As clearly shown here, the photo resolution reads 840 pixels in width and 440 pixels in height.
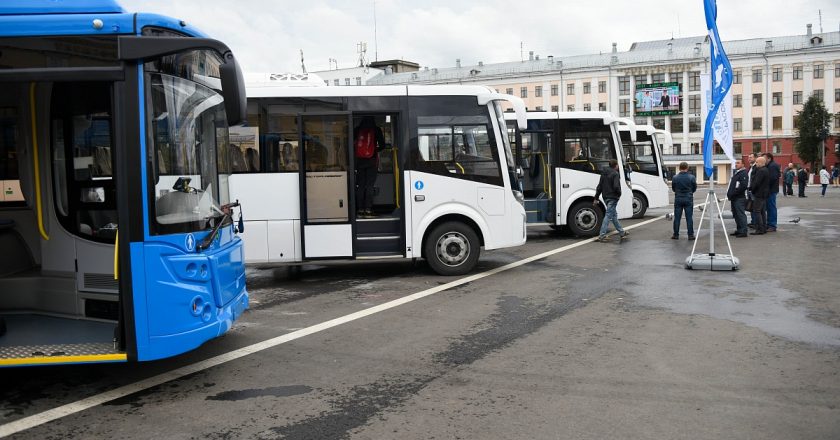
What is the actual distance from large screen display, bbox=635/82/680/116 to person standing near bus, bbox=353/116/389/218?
71005 millimetres

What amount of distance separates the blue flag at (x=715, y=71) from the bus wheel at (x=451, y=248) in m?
4.13

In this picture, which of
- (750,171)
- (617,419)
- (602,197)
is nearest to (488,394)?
(617,419)

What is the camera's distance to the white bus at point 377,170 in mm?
11086

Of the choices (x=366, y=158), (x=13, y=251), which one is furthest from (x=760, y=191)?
(x=13, y=251)

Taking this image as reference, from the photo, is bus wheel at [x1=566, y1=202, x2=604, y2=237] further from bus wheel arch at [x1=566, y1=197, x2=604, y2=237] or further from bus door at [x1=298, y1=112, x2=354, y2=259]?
bus door at [x1=298, y1=112, x2=354, y2=259]

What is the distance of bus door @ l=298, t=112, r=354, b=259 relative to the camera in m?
11.1

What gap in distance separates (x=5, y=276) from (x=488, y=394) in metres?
4.77

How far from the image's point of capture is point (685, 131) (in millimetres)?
94062

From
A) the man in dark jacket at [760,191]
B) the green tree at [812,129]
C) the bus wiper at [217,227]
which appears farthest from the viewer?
the green tree at [812,129]

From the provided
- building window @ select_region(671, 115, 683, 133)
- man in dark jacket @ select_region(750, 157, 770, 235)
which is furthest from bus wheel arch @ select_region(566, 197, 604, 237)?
building window @ select_region(671, 115, 683, 133)

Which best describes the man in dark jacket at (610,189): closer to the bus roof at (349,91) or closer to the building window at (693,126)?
the bus roof at (349,91)

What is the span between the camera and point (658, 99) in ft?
255

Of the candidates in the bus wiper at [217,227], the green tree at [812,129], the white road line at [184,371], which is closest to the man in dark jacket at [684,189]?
the white road line at [184,371]

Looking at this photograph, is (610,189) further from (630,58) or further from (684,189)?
(630,58)
